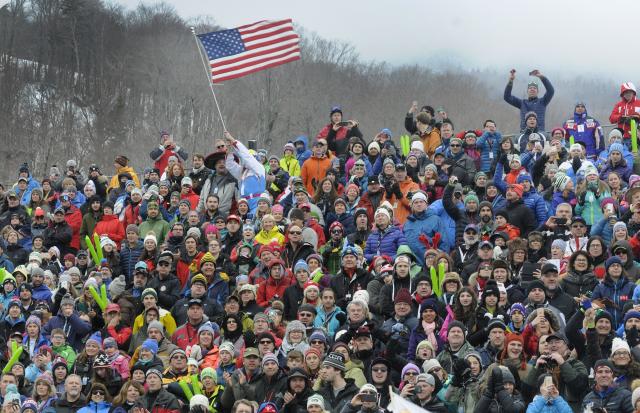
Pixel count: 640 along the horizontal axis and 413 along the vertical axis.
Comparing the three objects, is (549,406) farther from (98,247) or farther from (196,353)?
(98,247)

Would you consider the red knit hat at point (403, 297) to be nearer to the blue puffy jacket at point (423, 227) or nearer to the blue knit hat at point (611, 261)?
the blue knit hat at point (611, 261)

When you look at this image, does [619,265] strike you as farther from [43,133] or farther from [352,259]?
[43,133]

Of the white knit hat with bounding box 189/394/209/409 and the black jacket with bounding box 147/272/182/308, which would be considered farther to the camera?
the black jacket with bounding box 147/272/182/308

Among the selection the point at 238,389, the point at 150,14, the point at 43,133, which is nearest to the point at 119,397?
the point at 238,389

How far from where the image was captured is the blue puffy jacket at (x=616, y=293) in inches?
661

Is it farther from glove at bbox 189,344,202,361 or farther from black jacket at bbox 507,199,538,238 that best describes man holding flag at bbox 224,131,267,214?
glove at bbox 189,344,202,361

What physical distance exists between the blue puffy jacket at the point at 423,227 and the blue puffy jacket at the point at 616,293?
376 centimetres

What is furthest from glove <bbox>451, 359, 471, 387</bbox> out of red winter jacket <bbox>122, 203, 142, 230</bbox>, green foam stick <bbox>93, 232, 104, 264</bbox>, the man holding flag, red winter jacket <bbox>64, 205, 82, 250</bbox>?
red winter jacket <bbox>64, 205, 82, 250</bbox>

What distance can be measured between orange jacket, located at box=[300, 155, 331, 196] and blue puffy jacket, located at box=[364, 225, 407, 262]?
391 cm

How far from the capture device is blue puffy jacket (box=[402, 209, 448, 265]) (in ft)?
67.2

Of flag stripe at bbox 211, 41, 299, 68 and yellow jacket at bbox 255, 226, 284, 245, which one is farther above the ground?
flag stripe at bbox 211, 41, 299, 68

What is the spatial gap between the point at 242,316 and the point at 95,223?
646 centimetres

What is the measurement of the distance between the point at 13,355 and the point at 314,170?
6.66m

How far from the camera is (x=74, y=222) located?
24.6m
